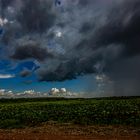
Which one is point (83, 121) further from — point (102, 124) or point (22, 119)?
point (22, 119)

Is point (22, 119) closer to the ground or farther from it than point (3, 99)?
closer to the ground

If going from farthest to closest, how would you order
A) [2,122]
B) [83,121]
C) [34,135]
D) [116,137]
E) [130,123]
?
1. [2,122]
2. [83,121]
3. [130,123]
4. [34,135]
5. [116,137]

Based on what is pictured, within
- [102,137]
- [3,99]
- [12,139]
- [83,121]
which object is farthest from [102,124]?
[3,99]

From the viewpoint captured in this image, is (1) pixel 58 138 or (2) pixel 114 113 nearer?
(1) pixel 58 138

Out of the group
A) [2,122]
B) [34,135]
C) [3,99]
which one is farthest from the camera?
[3,99]

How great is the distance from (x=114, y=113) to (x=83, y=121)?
5.20 meters

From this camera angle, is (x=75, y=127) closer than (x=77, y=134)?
No

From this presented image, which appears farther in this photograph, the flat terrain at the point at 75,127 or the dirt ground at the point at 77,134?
the flat terrain at the point at 75,127

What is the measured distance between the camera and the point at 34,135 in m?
23.9

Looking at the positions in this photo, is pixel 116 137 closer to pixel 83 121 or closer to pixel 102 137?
pixel 102 137

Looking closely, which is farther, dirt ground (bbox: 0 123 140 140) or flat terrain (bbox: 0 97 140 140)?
A: flat terrain (bbox: 0 97 140 140)

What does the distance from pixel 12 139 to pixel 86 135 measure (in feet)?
16.5

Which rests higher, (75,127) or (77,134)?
(75,127)

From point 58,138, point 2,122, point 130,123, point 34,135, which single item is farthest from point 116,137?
point 2,122
